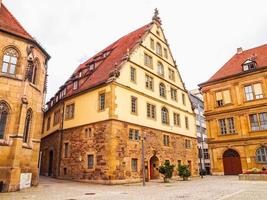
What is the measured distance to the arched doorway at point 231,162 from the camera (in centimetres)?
3100

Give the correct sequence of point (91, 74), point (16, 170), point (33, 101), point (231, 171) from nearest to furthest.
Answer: point (16, 170)
point (33, 101)
point (91, 74)
point (231, 171)

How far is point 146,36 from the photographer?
90.8 feet

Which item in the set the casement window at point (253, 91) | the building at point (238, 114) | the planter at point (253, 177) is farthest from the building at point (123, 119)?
the casement window at point (253, 91)

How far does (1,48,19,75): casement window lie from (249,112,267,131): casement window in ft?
92.3

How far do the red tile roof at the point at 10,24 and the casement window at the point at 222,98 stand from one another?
26357 millimetres

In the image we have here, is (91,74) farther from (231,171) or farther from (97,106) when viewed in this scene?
(231,171)

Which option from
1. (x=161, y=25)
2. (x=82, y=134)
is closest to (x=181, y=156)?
(x=82, y=134)

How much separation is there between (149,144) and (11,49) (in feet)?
49.0

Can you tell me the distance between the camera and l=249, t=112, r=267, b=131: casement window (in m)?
30.2

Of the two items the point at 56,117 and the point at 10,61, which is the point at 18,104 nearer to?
the point at 10,61

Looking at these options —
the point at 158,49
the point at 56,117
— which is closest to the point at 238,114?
the point at 158,49

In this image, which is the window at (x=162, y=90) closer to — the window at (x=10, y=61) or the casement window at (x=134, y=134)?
the casement window at (x=134, y=134)

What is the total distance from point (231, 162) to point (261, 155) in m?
3.89

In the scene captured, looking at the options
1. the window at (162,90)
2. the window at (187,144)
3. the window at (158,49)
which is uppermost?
the window at (158,49)
